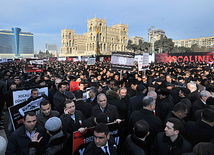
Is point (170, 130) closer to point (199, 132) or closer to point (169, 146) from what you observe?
point (169, 146)

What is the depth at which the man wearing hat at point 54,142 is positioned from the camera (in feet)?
6.95

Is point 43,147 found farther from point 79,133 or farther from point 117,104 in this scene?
point 117,104

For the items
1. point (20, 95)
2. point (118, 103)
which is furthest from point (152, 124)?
point (20, 95)

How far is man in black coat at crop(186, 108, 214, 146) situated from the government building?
81985 mm

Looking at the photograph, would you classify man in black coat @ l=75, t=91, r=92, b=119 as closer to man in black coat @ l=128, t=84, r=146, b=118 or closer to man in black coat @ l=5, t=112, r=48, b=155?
man in black coat @ l=128, t=84, r=146, b=118

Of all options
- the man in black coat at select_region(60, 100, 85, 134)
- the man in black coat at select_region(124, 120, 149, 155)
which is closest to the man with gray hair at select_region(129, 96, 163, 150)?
the man in black coat at select_region(124, 120, 149, 155)

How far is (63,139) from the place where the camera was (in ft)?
7.46

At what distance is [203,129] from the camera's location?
2428 mm

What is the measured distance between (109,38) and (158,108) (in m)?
100

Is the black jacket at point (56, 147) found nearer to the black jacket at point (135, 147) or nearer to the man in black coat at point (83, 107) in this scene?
the black jacket at point (135, 147)

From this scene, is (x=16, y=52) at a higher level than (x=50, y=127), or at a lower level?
higher

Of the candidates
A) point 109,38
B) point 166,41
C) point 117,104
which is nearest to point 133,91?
point 117,104

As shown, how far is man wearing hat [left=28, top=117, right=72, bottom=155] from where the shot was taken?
212 cm

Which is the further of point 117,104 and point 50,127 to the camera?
point 117,104
